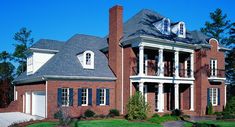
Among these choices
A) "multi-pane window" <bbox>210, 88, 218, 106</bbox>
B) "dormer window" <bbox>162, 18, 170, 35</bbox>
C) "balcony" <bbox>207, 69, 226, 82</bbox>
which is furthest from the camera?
"multi-pane window" <bbox>210, 88, 218, 106</bbox>

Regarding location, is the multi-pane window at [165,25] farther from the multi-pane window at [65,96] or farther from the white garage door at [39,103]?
the white garage door at [39,103]

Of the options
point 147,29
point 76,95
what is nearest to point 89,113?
point 76,95

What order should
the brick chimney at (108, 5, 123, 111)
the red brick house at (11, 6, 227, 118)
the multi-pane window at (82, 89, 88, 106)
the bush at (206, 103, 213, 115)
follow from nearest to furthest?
the red brick house at (11, 6, 227, 118) → the multi-pane window at (82, 89, 88, 106) → the brick chimney at (108, 5, 123, 111) → the bush at (206, 103, 213, 115)

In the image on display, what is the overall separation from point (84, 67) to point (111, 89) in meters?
3.33

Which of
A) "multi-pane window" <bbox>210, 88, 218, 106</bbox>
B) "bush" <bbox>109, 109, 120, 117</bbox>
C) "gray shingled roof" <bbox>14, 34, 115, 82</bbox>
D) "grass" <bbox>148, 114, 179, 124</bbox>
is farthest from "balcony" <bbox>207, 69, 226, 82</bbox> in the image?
"bush" <bbox>109, 109, 120, 117</bbox>

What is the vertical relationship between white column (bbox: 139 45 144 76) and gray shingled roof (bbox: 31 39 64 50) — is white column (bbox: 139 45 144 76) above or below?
A: below

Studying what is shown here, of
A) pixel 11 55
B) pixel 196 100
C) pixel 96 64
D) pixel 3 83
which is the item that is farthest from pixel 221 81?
pixel 11 55

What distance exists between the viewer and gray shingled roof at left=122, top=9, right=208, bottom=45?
89.1 feet

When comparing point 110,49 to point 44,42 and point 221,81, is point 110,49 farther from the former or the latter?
point 221,81

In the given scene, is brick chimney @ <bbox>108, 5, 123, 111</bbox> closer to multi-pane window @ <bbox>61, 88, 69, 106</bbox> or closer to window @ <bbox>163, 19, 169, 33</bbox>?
window @ <bbox>163, 19, 169, 33</bbox>

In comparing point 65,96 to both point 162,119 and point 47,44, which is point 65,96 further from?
point 162,119

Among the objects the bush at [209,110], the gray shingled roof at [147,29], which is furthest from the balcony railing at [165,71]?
the bush at [209,110]

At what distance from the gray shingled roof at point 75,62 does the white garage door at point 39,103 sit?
172cm

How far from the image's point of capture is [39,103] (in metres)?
26.5
